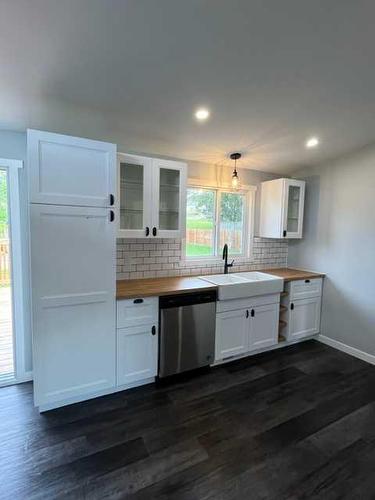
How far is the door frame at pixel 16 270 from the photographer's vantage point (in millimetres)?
2361

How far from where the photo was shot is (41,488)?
5.11 ft

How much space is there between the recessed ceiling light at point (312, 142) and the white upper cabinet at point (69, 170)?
2055mm

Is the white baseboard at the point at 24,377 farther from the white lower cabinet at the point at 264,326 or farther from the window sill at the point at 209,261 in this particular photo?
the white lower cabinet at the point at 264,326

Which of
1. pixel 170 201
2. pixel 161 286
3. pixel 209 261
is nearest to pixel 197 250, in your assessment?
pixel 209 261

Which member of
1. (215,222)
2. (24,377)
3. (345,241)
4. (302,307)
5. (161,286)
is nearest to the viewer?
(24,377)

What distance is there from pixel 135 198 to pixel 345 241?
8.48 ft

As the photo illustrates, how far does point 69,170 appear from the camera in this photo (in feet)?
6.80

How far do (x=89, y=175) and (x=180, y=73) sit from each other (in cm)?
99

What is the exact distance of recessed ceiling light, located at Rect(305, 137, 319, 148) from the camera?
2881 millimetres

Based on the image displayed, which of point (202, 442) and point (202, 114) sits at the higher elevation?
point (202, 114)

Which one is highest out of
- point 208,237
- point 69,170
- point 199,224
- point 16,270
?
point 69,170

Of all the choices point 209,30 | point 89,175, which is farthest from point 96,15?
point 89,175

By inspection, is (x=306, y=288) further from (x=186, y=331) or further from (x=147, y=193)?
(x=147, y=193)

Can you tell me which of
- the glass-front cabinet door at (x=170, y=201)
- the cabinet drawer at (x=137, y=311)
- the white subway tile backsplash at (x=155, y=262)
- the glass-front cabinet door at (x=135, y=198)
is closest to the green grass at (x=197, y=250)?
the white subway tile backsplash at (x=155, y=262)
